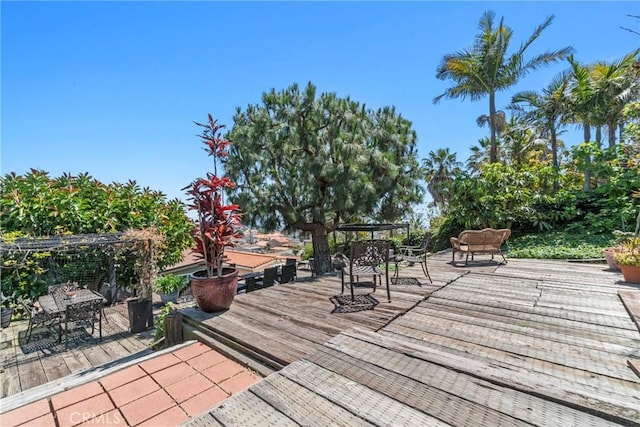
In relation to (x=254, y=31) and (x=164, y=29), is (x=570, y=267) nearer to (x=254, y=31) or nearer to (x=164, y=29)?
(x=254, y=31)

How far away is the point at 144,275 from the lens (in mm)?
5746

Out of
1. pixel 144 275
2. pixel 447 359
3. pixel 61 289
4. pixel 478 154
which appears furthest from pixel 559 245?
pixel 478 154

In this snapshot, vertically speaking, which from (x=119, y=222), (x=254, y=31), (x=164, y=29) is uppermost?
(x=254, y=31)

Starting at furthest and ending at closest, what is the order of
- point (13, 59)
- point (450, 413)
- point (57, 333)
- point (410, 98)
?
point (410, 98) → point (57, 333) → point (13, 59) → point (450, 413)

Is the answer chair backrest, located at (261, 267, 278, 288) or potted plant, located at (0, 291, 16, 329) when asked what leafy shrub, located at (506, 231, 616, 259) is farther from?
potted plant, located at (0, 291, 16, 329)

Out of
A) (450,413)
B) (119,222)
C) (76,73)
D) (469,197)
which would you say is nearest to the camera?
(450,413)

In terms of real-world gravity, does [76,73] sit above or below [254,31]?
below

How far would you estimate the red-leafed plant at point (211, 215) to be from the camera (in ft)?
11.8

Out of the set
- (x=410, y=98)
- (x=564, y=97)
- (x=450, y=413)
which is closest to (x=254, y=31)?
(x=410, y=98)

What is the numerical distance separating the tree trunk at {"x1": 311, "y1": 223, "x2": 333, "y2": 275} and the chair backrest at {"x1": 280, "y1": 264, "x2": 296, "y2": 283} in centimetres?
139

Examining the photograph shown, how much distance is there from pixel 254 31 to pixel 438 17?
4.18m

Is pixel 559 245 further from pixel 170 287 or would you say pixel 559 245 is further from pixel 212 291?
pixel 170 287

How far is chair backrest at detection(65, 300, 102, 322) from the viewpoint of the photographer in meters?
4.84

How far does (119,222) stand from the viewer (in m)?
7.87
